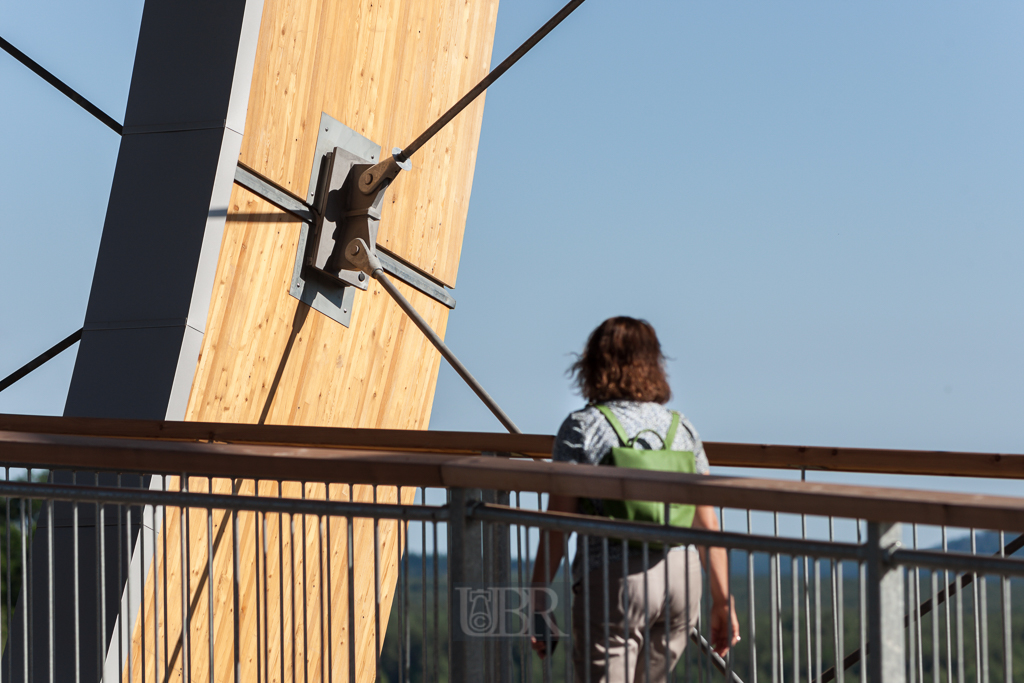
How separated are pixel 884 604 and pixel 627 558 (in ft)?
2.54

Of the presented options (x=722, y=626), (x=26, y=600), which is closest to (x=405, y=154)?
(x=26, y=600)

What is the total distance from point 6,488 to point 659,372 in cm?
223

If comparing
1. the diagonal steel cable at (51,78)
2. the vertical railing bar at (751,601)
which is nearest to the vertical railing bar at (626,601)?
the vertical railing bar at (751,601)

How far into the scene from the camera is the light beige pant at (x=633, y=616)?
10.2 ft

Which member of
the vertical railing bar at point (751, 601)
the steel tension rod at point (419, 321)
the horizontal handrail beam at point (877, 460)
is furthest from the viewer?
the steel tension rod at point (419, 321)

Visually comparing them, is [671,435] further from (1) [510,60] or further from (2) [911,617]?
(1) [510,60]

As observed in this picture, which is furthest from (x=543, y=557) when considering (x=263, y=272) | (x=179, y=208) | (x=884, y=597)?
(x=263, y=272)

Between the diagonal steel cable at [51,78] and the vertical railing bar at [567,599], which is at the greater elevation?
the diagonal steel cable at [51,78]

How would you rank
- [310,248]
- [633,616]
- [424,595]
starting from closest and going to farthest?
[633,616] < [424,595] < [310,248]

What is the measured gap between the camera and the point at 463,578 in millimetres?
2984

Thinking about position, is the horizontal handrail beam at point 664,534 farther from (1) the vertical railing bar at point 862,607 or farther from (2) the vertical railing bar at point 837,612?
(2) the vertical railing bar at point 837,612

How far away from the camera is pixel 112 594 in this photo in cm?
630

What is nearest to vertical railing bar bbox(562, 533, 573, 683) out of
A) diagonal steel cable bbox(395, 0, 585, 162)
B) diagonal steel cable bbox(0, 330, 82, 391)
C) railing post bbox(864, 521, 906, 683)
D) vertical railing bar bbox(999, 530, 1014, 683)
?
railing post bbox(864, 521, 906, 683)

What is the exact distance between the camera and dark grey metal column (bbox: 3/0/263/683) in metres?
6.73
